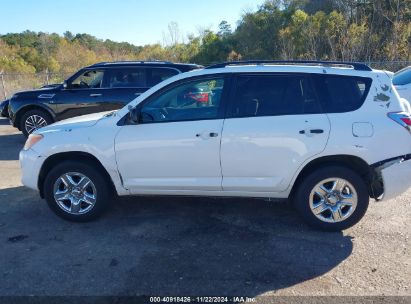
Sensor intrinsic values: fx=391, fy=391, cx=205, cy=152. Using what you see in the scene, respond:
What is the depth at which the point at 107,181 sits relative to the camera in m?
4.50

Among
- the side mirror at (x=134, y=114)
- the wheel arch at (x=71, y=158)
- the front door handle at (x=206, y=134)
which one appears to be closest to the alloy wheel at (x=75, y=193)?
the wheel arch at (x=71, y=158)

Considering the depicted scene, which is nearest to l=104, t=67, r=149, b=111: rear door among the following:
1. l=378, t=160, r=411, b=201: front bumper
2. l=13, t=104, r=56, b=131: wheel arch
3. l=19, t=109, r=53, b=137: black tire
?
l=13, t=104, r=56, b=131: wheel arch

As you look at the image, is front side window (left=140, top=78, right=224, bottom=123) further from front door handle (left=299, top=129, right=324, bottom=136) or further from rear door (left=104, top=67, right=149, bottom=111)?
rear door (left=104, top=67, right=149, bottom=111)

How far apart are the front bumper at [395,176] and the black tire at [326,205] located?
0.22 m

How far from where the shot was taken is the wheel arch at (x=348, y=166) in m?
4.02

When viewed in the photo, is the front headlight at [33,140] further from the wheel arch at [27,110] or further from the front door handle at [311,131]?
the wheel arch at [27,110]

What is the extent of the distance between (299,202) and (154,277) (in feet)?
5.69

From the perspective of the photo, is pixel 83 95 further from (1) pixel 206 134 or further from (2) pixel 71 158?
(1) pixel 206 134

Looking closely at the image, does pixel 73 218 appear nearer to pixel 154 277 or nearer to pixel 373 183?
pixel 154 277

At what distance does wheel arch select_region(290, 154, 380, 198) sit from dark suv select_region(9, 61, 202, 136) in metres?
4.84

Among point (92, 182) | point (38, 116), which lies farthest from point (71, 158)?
point (38, 116)

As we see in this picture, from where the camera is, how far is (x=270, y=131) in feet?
13.1

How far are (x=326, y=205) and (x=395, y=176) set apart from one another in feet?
2.41

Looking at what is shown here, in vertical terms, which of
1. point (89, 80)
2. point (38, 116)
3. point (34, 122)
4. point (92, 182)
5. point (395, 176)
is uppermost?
Answer: point (89, 80)
